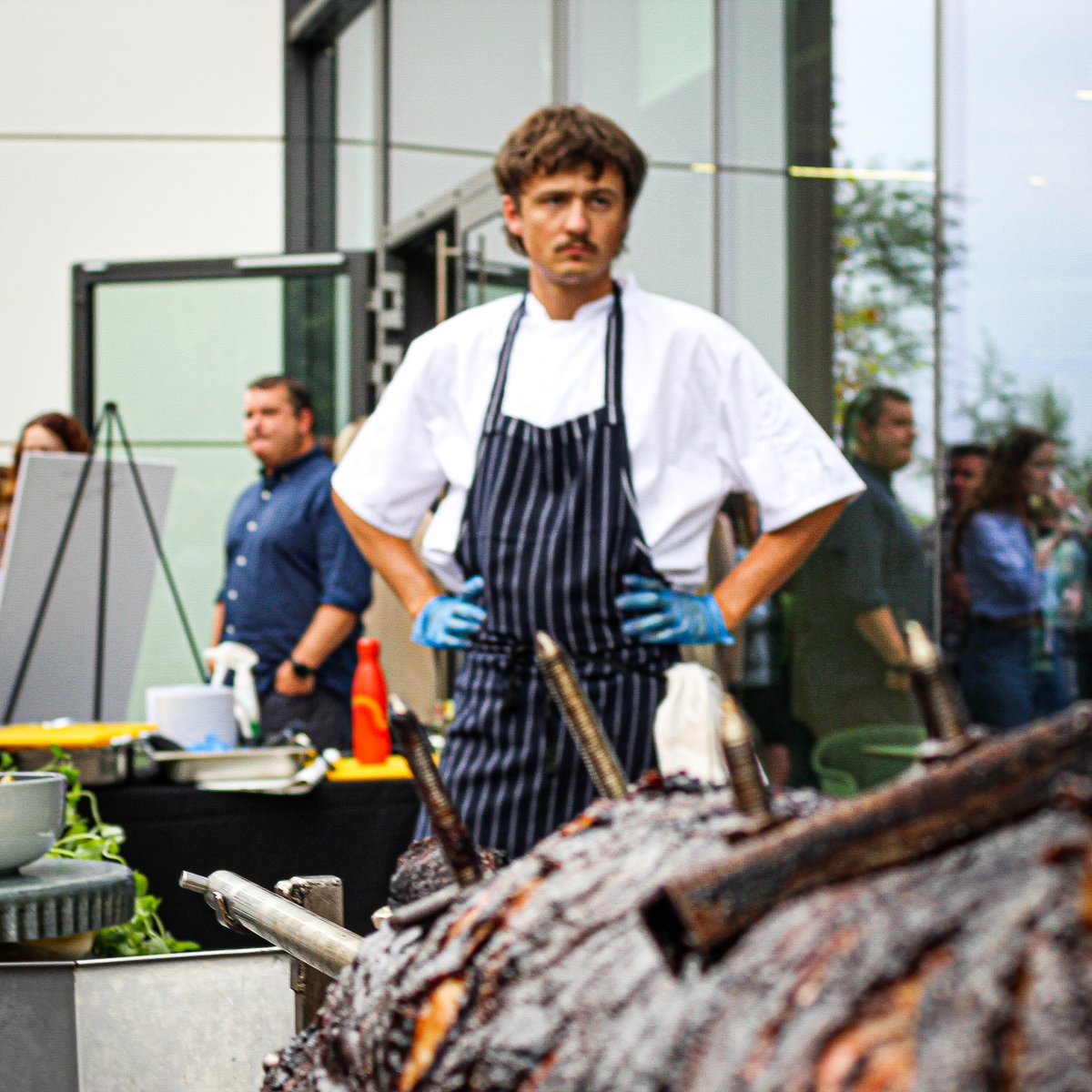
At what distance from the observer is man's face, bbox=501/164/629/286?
6.64ft

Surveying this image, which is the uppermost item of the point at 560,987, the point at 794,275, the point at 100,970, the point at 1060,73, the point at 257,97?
the point at 257,97

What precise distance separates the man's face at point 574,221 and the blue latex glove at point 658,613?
43 cm

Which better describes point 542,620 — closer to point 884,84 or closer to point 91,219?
point 884,84

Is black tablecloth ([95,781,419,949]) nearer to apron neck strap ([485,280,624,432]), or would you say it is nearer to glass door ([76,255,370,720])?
apron neck strap ([485,280,624,432])

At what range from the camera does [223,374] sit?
20.4ft

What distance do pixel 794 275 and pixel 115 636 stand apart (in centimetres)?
185

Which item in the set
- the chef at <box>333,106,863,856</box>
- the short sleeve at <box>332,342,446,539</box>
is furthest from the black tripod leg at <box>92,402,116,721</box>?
the chef at <box>333,106,863,856</box>

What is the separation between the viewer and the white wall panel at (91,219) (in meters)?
6.70

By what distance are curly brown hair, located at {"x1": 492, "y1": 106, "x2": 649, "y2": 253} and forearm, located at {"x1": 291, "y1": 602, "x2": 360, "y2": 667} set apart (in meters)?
1.86

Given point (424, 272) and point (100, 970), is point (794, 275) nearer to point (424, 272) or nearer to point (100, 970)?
point (424, 272)

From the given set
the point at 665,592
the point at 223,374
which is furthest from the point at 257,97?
the point at 665,592

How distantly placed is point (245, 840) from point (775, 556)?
1.08 m

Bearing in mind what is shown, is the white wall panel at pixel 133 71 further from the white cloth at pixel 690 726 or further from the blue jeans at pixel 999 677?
the white cloth at pixel 690 726

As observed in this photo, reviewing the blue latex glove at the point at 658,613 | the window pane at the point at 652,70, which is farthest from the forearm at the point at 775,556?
the window pane at the point at 652,70
